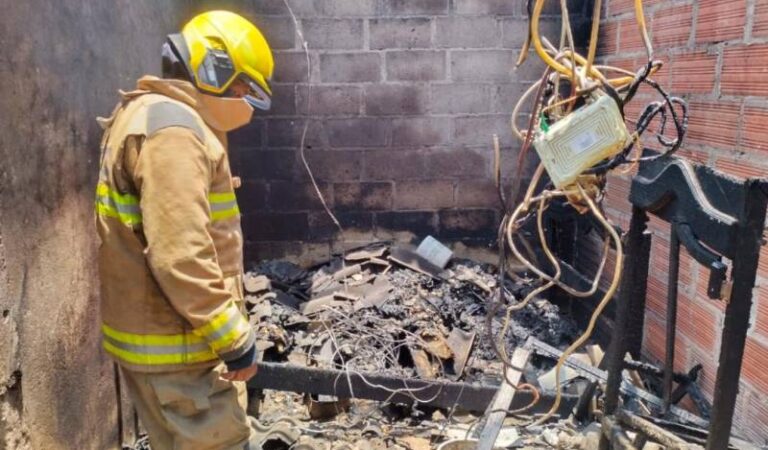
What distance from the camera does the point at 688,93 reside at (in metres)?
3.16

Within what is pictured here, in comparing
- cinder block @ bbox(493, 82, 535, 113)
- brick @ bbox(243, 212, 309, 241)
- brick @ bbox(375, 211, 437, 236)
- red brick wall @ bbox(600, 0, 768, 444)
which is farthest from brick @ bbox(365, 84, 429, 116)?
red brick wall @ bbox(600, 0, 768, 444)

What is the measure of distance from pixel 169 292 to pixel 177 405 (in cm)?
52

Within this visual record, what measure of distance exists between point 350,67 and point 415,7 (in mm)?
612

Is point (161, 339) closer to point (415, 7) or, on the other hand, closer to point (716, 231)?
point (716, 231)

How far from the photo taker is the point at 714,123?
9.61 ft

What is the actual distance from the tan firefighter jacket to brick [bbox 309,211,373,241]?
236 centimetres

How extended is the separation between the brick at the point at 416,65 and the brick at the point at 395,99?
0.25 ft

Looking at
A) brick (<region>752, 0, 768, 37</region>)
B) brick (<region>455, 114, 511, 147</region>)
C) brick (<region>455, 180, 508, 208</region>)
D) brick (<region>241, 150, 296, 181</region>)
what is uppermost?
brick (<region>752, 0, 768, 37</region>)

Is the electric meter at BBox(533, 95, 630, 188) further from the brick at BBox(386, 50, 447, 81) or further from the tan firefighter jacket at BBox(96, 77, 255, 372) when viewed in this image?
the brick at BBox(386, 50, 447, 81)

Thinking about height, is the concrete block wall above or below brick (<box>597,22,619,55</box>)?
below

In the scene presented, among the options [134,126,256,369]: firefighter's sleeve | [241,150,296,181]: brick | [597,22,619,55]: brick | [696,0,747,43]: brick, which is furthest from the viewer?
[241,150,296,181]: brick

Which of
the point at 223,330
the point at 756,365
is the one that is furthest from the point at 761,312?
the point at 223,330

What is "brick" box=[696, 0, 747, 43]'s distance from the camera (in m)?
2.72

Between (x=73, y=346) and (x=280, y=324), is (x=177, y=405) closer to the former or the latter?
(x=73, y=346)
